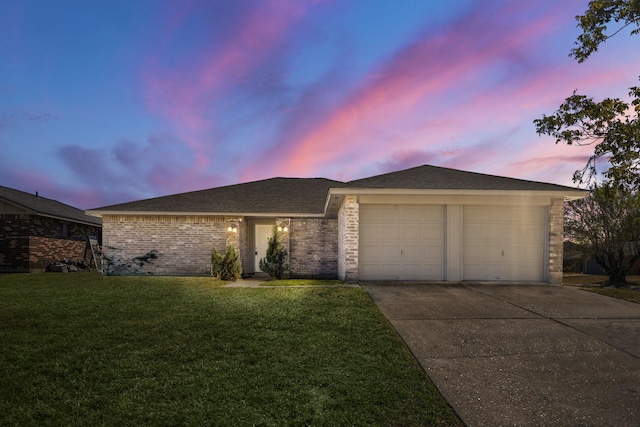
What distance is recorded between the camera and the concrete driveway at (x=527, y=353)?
10.1 feet

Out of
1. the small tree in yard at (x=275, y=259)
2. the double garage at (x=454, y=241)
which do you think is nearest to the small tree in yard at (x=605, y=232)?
the double garage at (x=454, y=241)

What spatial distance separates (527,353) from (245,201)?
12.9 meters

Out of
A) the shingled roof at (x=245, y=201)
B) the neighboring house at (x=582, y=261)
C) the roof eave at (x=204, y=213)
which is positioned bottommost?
the neighboring house at (x=582, y=261)

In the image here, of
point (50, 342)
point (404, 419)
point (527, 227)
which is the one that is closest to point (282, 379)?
point (404, 419)

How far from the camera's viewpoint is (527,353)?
4.45 meters

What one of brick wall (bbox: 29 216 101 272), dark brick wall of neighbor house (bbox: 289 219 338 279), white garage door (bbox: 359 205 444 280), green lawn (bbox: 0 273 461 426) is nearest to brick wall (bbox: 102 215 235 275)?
dark brick wall of neighbor house (bbox: 289 219 338 279)

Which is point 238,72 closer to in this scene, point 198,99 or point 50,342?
point 198,99

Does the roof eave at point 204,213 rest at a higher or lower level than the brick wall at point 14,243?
higher

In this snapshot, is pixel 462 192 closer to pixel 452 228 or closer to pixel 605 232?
pixel 452 228

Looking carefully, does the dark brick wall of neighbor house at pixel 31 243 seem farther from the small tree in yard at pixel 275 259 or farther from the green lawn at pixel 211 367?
the small tree in yard at pixel 275 259

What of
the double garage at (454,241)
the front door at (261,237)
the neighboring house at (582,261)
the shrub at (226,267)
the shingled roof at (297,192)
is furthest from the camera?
the neighboring house at (582,261)

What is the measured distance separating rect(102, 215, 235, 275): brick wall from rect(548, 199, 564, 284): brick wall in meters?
12.3

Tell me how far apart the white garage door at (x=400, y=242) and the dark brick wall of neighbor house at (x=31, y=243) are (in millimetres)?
17590

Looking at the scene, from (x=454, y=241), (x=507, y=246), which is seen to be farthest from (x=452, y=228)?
(x=507, y=246)
